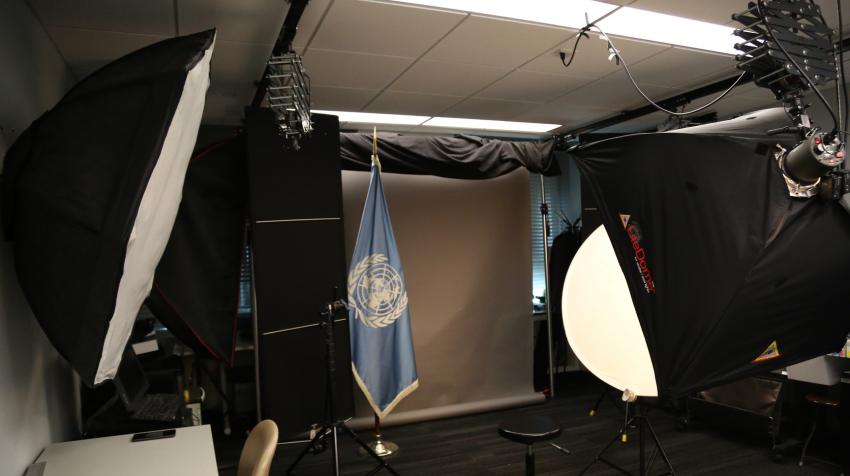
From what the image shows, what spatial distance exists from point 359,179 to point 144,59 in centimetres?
282

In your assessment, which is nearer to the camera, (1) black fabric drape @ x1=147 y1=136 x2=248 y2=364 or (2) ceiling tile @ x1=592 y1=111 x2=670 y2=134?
(1) black fabric drape @ x1=147 y1=136 x2=248 y2=364

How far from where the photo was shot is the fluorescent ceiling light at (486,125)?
470cm

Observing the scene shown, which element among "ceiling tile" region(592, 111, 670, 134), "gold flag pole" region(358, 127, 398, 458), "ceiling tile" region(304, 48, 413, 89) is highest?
"ceiling tile" region(304, 48, 413, 89)

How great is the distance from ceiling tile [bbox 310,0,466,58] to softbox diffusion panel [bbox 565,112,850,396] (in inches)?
66.4

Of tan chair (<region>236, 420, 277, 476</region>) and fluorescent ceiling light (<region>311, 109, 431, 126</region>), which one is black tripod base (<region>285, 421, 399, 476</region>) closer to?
tan chair (<region>236, 420, 277, 476</region>)

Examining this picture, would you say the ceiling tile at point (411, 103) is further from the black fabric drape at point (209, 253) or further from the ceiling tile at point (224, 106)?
the black fabric drape at point (209, 253)

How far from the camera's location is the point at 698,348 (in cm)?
104

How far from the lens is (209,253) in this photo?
10.7 ft

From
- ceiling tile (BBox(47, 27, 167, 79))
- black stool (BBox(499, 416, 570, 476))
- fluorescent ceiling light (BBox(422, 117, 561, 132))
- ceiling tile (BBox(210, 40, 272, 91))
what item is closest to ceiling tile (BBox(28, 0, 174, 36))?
ceiling tile (BBox(47, 27, 167, 79))

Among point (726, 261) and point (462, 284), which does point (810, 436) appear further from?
point (726, 261)

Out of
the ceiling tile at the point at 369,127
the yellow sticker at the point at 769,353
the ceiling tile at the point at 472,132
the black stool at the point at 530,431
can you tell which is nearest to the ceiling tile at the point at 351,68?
the ceiling tile at the point at 369,127

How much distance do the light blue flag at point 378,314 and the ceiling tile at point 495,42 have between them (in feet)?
3.47

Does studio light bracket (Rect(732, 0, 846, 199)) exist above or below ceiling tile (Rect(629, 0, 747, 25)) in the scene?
below

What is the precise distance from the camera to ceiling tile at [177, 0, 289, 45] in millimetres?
2348
